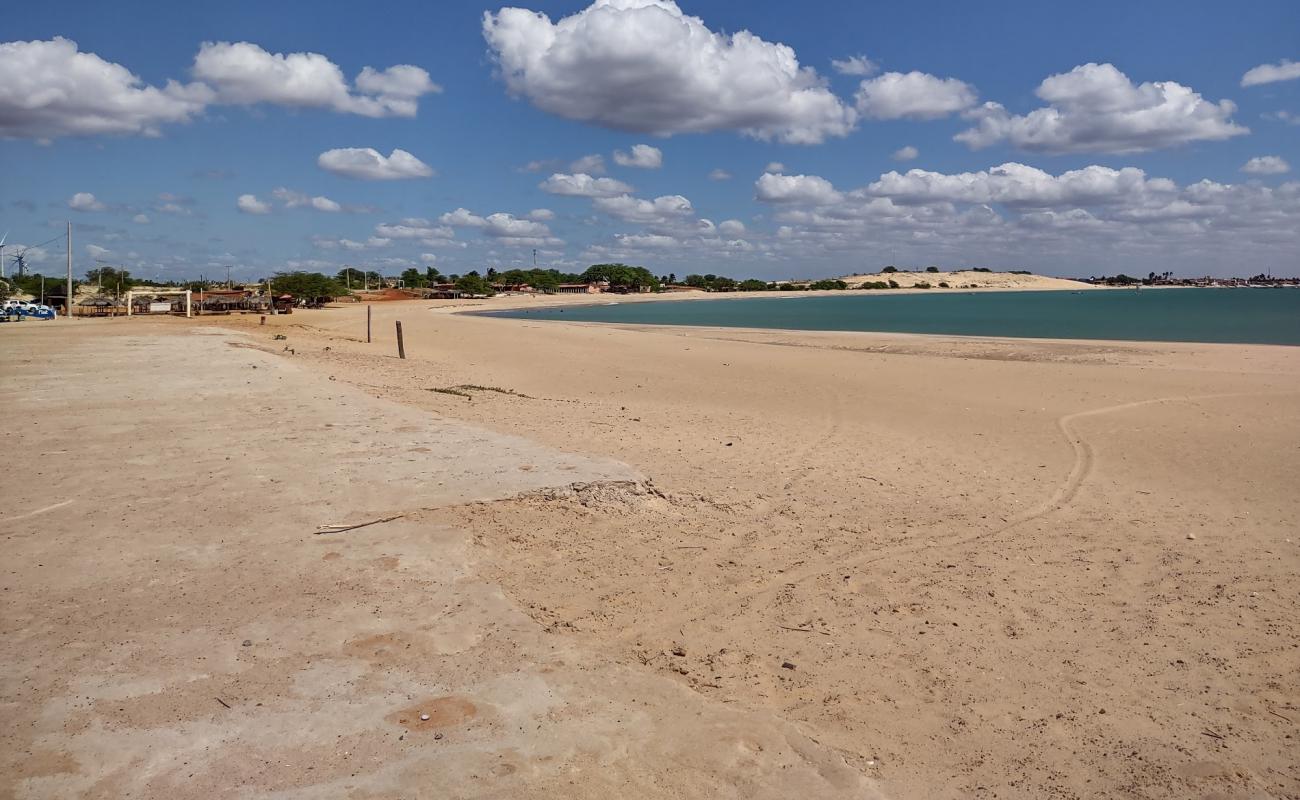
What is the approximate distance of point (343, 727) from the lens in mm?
4059

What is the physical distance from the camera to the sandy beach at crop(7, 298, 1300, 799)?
4.32m

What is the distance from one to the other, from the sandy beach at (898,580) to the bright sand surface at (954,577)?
27mm

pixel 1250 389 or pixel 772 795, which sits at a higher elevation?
pixel 1250 389

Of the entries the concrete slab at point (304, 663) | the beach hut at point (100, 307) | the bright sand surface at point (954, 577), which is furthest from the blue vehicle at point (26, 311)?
the concrete slab at point (304, 663)

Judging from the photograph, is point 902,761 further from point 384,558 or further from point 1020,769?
point 384,558

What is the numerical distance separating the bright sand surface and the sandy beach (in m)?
0.03

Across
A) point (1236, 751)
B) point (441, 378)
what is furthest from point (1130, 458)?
point (441, 378)

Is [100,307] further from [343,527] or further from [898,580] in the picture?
[898,580]

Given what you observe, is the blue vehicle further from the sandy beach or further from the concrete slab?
the concrete slab

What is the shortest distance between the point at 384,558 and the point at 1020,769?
15.1 ft

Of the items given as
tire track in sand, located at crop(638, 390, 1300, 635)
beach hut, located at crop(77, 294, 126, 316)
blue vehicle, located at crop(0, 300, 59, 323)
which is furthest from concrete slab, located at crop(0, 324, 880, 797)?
beach hut, located at crop(77, 294, 126, 316)

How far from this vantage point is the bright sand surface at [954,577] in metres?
4.48

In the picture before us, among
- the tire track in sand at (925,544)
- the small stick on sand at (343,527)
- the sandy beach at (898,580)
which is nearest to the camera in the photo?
the sandy beach at (898,580)

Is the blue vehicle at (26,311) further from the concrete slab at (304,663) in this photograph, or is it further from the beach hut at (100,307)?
the concrete slab at (304,663)
